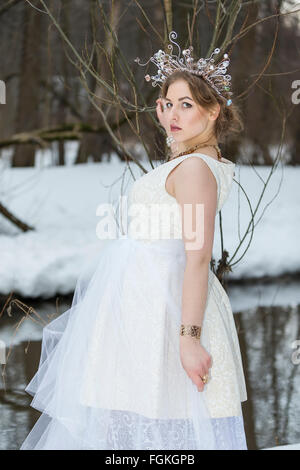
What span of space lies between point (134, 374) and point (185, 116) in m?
0.66

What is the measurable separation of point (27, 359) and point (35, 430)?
2972 millimetres

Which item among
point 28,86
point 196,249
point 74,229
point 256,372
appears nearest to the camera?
point 196,249

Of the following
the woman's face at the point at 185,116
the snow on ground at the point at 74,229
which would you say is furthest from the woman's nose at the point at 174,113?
the snow on ground at the point at 74,229

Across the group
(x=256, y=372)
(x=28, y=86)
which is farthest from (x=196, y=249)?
(x=28, y=86)

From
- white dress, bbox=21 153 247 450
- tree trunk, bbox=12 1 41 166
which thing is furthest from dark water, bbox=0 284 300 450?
tree trunk, bbox=12 1 41 166

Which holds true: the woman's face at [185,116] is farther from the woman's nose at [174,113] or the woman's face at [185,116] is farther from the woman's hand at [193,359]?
the woman's hand at [193,359]

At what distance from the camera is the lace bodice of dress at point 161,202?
1739 millimetres

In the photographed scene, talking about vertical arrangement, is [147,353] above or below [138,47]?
below

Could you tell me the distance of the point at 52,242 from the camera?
7.76m

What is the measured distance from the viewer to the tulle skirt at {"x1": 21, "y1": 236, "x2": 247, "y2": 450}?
1.69 meters

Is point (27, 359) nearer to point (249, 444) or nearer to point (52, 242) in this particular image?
point (249, 444)

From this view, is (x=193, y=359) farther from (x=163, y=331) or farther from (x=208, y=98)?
(x=208, y=98)

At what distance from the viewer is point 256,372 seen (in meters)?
4.58

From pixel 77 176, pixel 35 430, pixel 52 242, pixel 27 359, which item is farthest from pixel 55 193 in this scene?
pixel 35 430
